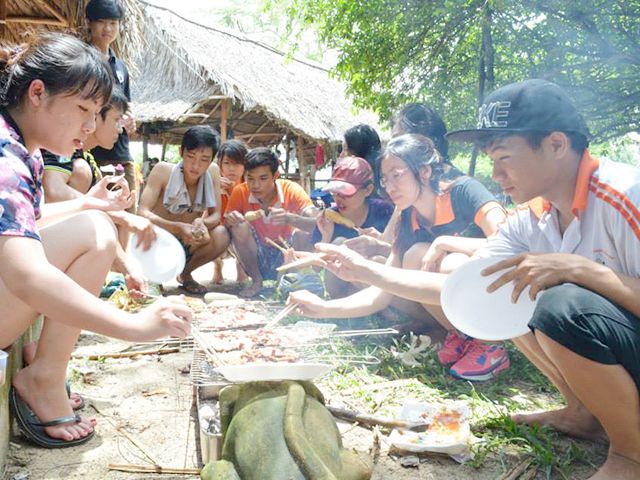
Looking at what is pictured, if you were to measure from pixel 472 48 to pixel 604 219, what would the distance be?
8012 mm

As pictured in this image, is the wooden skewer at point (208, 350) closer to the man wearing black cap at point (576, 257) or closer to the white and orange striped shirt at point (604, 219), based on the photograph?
the man wearing black cap at point (576, 257)

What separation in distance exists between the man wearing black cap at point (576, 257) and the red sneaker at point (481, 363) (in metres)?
0.73

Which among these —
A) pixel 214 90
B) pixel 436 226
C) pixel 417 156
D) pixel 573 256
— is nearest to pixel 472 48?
pixel 214 90

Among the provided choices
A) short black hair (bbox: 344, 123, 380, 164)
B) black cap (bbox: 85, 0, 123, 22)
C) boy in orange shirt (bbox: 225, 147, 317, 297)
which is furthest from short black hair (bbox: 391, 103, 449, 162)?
black cap (bbox: 85, 0, 123, 22)

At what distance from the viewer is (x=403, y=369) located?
11.1ft

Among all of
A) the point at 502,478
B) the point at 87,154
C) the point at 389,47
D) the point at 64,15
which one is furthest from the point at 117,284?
the point at 389,47

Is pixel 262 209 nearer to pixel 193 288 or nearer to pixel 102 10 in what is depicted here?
pixel 193 288

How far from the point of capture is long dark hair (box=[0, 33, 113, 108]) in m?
1.94

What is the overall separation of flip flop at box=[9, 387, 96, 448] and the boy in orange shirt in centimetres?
350

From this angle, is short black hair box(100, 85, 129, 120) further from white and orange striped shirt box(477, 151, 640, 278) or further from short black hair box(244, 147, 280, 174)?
white and orange striped shirt box(477, 151, 640, 278)

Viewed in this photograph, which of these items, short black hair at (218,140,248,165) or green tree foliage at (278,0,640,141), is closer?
green tree foliage at (278,0,640,141)

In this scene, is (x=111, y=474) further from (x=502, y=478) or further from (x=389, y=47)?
(x=389, y=47)

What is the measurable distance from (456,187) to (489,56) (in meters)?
4.53

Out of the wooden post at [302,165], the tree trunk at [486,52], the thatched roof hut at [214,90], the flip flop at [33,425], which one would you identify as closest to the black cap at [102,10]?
the flip flop at [33,425]
